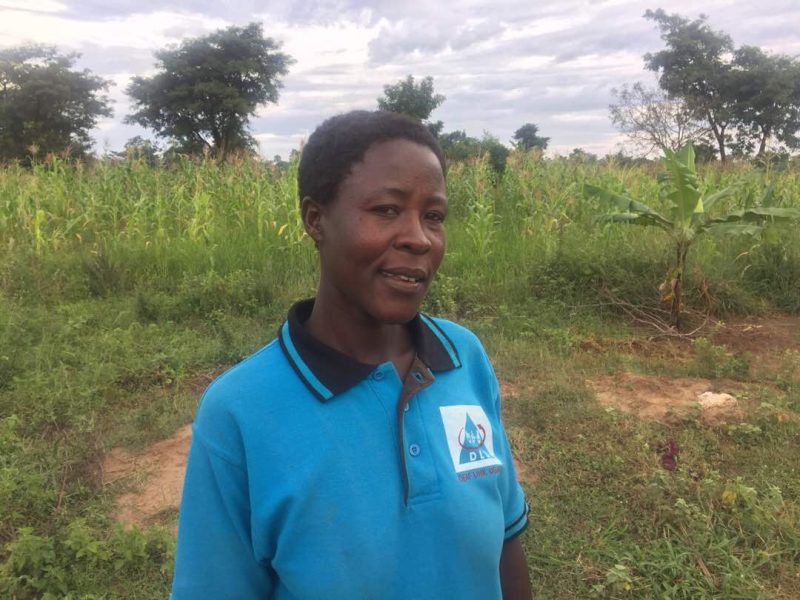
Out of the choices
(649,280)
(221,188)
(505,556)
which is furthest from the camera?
(221,188)

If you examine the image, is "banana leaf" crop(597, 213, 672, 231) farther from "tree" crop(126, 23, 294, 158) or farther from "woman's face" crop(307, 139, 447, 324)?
"tree" crop(126, 23, 294, 158)

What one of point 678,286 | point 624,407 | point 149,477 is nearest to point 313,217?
point 149,477

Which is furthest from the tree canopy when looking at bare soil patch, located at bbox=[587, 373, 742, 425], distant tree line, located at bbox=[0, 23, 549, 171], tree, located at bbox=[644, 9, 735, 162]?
bare soil patch, located at bbox=[587, 373, 742, 425]

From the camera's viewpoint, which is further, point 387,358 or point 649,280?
point 649,280

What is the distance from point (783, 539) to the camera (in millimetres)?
2486

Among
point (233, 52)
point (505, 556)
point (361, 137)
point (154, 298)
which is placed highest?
point (233, 52)

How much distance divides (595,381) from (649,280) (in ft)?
7.18

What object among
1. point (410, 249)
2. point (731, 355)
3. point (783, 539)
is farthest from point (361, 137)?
point (731, 355)

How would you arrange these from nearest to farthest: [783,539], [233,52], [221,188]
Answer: [783,539], [221,188], [233,52]

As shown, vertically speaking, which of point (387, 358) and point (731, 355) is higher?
point (387, 358)

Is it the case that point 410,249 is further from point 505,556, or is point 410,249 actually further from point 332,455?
point 505,556

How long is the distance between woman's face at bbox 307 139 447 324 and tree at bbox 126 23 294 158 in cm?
2309

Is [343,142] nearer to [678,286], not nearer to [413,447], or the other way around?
[413,447]

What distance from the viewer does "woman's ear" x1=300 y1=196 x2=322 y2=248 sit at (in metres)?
1.05
